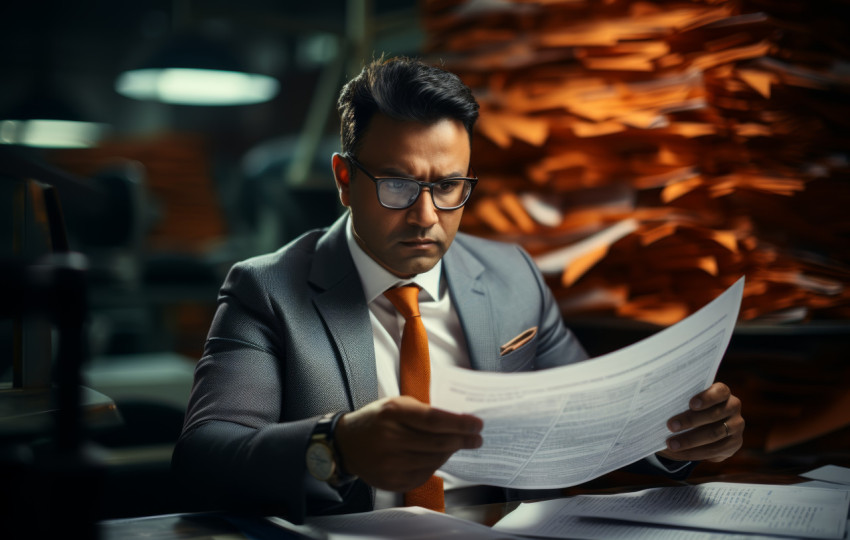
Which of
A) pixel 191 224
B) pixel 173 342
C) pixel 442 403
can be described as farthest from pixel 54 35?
pixel 442 403

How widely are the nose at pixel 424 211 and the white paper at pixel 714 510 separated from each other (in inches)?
18.0

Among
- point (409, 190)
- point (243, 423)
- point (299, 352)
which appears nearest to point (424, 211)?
point (409, 190)

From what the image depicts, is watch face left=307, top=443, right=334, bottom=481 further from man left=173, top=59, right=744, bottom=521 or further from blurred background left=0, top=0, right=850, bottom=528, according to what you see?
blurred background left=0, top=0, right=850, bottom=528

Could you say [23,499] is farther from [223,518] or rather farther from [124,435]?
[124,435]

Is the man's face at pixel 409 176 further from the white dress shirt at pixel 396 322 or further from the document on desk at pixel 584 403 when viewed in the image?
the document on desk at pixel 584 403

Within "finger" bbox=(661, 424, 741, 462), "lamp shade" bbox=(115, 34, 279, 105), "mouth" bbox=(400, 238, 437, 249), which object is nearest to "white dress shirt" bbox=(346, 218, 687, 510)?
"mouth" bbox=(400, 238, 437, 249)

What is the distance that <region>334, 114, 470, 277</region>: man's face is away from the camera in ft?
4.02

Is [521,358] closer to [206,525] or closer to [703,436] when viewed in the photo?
[703,436]

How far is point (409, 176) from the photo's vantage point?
1223 millimetres

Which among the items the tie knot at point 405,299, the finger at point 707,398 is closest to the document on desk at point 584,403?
the finger at point 707,398

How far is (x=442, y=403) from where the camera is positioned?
0.86 metres

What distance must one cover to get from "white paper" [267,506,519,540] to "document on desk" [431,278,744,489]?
0.23ft

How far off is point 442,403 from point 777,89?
3.29 ft

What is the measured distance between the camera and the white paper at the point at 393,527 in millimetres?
867
